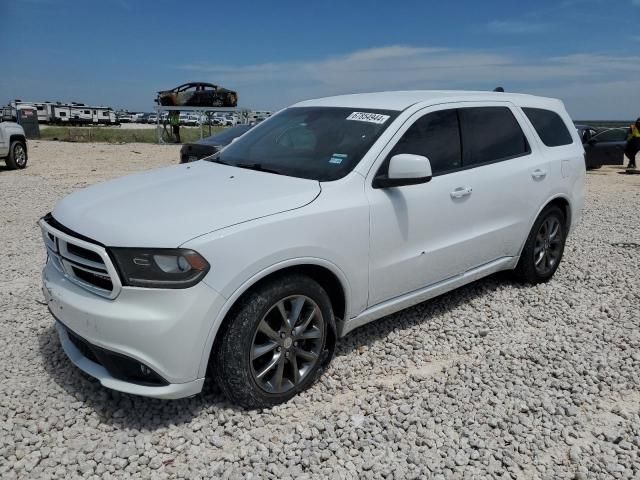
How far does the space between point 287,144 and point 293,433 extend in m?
2.01

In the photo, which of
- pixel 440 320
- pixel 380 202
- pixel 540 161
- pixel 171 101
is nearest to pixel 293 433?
pixel 380 202

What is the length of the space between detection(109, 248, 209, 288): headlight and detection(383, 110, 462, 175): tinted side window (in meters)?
1.56

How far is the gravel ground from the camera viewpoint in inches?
104

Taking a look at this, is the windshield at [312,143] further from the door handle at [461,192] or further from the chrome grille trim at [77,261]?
the chrome grille trim at [77,261]

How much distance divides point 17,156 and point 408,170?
46.7 ft

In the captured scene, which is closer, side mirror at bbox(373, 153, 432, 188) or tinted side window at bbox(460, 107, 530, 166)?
side mirror at bbox(373, 153, 432, 188)

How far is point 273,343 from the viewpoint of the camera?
294cm

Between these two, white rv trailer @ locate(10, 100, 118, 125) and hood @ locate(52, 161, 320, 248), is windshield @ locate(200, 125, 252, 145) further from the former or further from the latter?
white rv trailer @ locate(10, 100, 118, 125)

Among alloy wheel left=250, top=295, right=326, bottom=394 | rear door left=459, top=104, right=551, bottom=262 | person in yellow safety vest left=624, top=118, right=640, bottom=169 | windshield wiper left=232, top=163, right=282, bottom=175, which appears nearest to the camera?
alloy wheel left=250, top=295, right=326, bottom=394

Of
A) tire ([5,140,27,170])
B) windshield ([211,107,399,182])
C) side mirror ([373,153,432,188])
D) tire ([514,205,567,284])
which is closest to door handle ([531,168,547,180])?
tire ([514,205,567,284])

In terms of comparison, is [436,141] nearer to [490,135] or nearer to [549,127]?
[490,135]

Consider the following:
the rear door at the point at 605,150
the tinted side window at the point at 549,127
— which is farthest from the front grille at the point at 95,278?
the rear door at the point at 605,150

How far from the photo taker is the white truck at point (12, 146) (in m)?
13.6

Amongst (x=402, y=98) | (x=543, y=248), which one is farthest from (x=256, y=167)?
(x=543, y=248)
